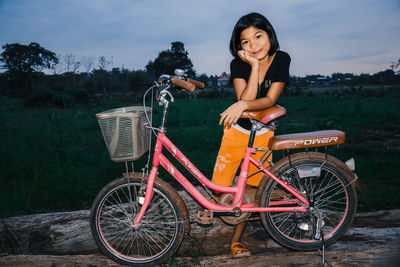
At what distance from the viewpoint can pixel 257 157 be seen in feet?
9.37

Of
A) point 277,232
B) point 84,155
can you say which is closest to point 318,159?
point 277,232

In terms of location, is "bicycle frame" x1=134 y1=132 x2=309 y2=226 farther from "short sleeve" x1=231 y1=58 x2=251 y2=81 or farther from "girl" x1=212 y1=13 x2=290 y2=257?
"short sleeve" x1=231 y1=58 x2=251 y2=81

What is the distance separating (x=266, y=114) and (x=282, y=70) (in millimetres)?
524

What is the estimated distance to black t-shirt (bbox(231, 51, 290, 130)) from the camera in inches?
106

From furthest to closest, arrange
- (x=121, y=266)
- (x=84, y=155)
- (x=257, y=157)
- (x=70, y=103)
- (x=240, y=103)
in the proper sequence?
1. (x=70, y=103)
2. (x=84, y=155)
3. (x=257, y=157)
4. (x=121, y=266)
5. (x=240, y=103)

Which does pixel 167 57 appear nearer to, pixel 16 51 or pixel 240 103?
pixel 16 51

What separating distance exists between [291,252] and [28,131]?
24.8 feet

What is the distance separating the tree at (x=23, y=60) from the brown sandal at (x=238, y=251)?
646cm

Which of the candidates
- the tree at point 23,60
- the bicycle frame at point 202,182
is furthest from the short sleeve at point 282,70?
the tree at point 23,60

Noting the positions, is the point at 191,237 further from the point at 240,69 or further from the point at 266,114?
the point at 240,69

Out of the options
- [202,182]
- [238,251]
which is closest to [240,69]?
[202,182]

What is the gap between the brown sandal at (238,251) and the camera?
2.69 metres

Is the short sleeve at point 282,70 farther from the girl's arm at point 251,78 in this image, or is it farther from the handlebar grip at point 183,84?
the handlebar grip at point 183,84

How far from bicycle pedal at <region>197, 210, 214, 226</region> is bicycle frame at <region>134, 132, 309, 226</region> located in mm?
56
